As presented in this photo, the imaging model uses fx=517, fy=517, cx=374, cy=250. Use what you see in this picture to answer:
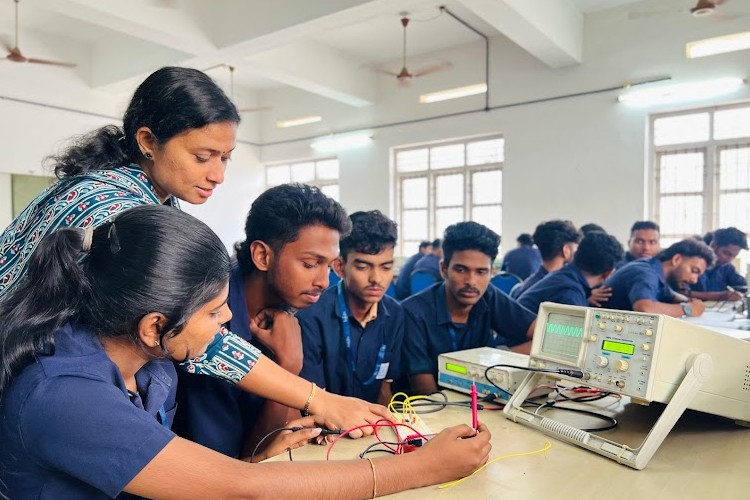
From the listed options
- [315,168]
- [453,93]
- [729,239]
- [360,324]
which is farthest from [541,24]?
[315,168]

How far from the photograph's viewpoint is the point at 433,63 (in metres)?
7.77

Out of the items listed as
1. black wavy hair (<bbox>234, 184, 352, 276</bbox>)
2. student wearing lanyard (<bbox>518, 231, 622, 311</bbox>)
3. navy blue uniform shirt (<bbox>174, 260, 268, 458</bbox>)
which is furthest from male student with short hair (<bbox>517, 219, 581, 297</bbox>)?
navy blue uniform shirt (<bbox>174, 260, 268, 458</bbox>)

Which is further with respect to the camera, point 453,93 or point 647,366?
point 453,93

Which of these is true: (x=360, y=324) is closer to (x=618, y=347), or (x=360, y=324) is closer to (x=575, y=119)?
(x=618, y=347)

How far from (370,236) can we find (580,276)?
4.52 ft

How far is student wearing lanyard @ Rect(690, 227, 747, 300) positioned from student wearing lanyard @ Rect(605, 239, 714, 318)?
73cm

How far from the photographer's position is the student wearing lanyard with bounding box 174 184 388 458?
1.39 metres

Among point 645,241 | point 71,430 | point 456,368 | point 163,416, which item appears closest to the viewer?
point 71,430

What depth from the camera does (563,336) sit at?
1330 millimetres

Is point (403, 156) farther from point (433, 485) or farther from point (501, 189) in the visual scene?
point (433, 485)

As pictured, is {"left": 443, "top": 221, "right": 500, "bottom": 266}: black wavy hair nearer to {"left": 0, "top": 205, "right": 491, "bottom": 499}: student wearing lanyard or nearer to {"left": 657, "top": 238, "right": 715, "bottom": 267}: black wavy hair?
{"left": 0, "top": 205, "right": 491, "bottom": 499}: student wearing lanyard

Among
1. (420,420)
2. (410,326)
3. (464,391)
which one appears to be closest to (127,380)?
(420,420)

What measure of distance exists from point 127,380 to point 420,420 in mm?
740

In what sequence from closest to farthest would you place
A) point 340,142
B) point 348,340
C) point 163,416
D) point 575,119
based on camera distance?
point 163,416 → point 348,340 → point 575,119 → point 340,142
